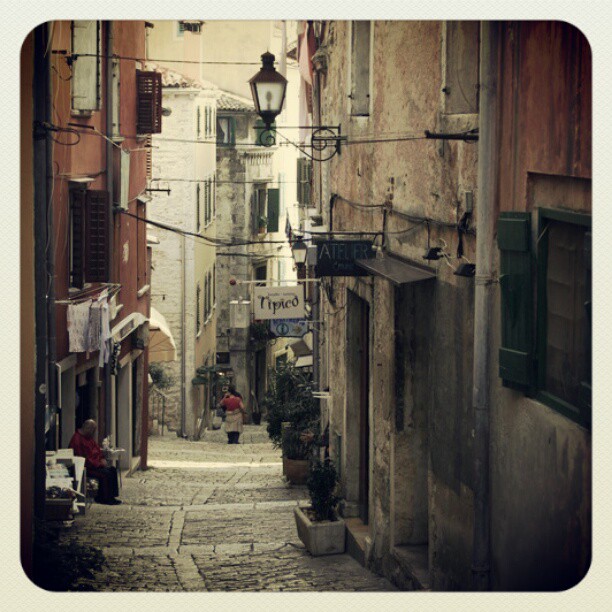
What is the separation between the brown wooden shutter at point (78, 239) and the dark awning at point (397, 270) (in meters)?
4.89

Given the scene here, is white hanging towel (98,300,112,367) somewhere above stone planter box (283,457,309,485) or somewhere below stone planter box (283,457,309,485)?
above

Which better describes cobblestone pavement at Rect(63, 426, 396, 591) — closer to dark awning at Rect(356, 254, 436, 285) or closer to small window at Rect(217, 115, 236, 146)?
dark awning at Rect(356, 254, 436, 285)

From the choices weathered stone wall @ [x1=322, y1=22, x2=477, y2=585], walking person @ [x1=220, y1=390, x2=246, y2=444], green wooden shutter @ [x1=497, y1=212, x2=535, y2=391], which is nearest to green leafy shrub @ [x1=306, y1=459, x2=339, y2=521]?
weathered stone wall @ [x1=322, y1=22, x2=477, y2=585]

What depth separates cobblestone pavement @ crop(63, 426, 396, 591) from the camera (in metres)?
10.3

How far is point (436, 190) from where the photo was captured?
984 cm

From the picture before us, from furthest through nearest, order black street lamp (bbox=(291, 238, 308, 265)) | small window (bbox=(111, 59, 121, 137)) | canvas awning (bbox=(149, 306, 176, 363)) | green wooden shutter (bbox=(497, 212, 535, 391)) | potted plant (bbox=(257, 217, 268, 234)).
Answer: potted plant (bbox=(257, 217, 268, 234)) < canvas awning (bbox=(149, 306, 176, 363)) < black street lamp (bbox=(291, 238, 308, 265)) < small window (bbox=(111, 59, 121, 137)) < green wooden shutter (bbox=(497, 212, 535, 391))

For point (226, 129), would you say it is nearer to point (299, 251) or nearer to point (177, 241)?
point (177, 241)

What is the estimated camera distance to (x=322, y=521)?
43.0 ft

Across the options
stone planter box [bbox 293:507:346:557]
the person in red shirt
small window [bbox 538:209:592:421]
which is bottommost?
stone planter box [bbox 293:507:346:557]

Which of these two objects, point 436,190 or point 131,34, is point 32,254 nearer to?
point 436,190

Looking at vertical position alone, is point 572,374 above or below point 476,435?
above

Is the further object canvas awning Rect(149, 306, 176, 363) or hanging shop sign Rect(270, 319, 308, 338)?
canvas awning Rect(149, 306, 176, 363)

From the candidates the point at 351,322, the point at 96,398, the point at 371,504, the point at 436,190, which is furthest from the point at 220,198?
the point at 436,190

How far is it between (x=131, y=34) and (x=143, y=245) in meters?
3.87
